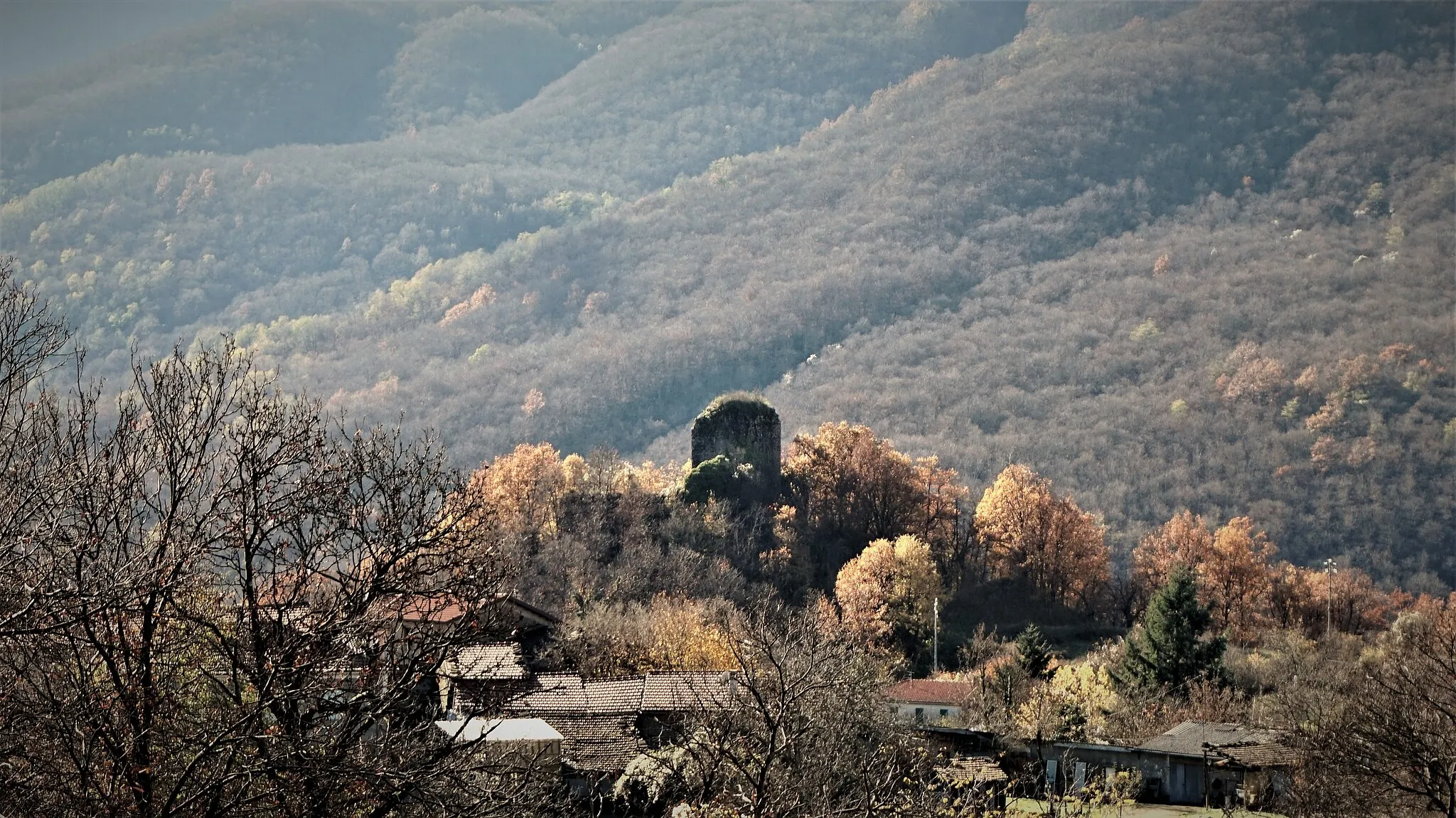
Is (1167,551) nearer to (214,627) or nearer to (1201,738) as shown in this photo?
(1201,738)

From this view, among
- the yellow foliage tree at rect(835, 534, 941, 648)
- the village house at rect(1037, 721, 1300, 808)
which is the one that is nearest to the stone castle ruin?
the yellow foliage tree at rect(835, 534, 941, 648)

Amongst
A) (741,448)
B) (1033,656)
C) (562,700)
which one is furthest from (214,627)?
(741,448)

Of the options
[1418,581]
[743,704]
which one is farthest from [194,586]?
[1418,581]

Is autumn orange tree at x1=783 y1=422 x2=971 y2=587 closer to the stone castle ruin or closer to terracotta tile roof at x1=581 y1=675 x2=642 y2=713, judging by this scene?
the stone castle ruin

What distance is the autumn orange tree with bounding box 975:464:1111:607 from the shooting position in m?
96.3

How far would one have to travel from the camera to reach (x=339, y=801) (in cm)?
2048

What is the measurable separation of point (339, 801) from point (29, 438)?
6.39m

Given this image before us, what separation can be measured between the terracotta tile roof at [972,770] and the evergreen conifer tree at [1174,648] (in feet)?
48.2

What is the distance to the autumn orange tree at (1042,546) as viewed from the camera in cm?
9631

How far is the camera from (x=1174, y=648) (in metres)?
68.9

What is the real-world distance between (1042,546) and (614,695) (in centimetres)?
5247

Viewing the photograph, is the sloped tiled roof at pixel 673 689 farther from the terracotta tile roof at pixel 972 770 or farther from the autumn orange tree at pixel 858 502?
the autumn orange tree at pixel 858 502

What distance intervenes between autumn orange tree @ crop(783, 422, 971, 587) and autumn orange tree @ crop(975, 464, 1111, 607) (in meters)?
→ 1.88

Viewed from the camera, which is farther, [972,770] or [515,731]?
[972,770]
